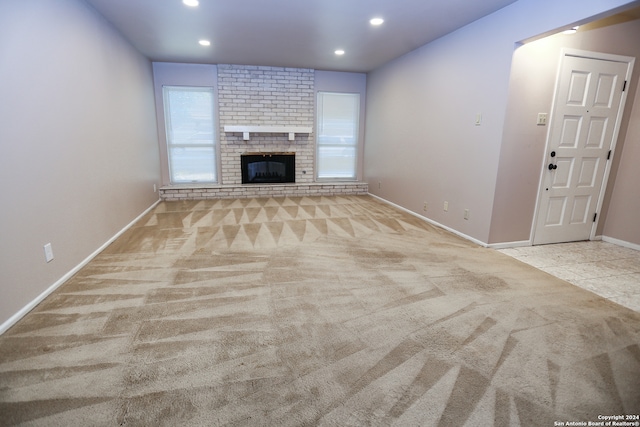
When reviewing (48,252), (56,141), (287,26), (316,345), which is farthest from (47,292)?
(287,26)

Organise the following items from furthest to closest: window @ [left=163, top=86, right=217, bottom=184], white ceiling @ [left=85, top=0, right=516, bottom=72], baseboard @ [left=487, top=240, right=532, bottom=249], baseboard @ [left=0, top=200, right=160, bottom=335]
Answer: window @ [left=163, top=86, right=217, bottom=184], baseboard @ [left=487, top=240, right=532, bottom=249], white ceiling @ [left=85, top=0, right=516, bottom=72], baseboard @ [left=0, top=200, right=160, bottom=335]

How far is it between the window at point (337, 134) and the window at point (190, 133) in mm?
2138

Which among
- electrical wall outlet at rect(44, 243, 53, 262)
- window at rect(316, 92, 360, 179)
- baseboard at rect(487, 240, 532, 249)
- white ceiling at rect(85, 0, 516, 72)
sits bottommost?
baseboard at rect(487, 240, 532, 249)

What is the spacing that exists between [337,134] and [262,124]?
156 centimetres

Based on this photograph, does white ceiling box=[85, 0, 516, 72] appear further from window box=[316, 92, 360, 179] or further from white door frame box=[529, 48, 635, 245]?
window box=[316, 92, 360, 179]

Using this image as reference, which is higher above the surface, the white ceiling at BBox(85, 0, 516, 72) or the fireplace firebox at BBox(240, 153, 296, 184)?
the white ceiling at BBox(85, 0, 516, 72)

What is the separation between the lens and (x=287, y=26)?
3.74m

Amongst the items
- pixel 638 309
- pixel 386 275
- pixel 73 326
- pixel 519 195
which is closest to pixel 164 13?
pixel 73 326

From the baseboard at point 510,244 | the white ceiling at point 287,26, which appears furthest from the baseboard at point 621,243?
the white ceiling at point 287,26

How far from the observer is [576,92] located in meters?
3.34

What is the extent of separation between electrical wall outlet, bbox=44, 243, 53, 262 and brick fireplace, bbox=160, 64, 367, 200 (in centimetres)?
352

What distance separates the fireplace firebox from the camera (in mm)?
6301

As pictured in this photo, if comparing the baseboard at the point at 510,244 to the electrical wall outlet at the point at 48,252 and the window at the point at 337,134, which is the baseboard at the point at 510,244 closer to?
the window at the point at 337,134

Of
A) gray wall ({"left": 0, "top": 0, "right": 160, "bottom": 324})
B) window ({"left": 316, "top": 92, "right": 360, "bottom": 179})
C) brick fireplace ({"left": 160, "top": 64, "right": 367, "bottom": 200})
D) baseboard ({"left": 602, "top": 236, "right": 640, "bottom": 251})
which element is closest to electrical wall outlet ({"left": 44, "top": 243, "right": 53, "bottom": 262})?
gray wall ({"left": 0, "top": 0, "right": 160, "bottom": 324})
